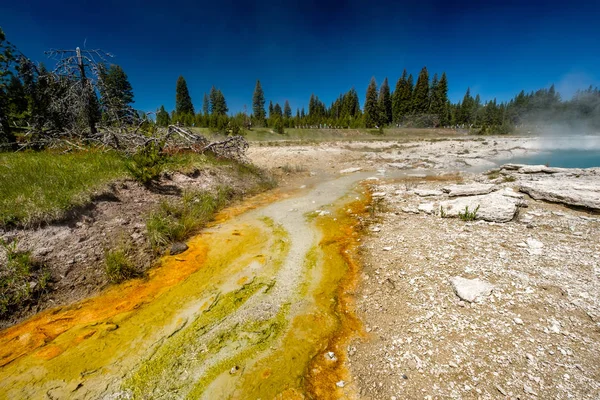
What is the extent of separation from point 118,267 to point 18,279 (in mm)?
1277

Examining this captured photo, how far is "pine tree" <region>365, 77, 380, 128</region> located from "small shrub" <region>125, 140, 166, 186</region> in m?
61.8

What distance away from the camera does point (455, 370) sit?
2801mm

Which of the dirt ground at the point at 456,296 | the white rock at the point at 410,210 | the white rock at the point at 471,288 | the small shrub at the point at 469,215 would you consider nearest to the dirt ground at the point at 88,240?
the dirt ground at the point at 456,296

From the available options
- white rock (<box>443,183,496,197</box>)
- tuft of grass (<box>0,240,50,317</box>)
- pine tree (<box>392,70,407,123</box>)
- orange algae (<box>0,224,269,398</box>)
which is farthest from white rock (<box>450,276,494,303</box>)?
pine tree (<box>392,70,407,123</box>)

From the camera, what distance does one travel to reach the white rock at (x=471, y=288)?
148 inches

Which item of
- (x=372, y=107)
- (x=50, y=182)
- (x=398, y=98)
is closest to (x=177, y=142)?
(x=50, y=182)

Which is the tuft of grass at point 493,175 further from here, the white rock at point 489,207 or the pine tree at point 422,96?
the pine tree at point 422,96

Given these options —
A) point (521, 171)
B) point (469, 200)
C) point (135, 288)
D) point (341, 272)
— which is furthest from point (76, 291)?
point (521, 171)

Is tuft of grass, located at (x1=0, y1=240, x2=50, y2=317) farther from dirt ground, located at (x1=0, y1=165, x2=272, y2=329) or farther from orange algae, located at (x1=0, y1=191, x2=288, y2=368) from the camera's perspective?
orange algae, located at (x1=0, y1=191, x2=288, y2=368)

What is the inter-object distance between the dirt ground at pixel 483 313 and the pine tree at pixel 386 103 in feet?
215

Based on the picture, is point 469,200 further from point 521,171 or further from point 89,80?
point 89,80

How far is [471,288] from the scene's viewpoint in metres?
3.91

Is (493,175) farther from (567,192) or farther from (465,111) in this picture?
(465,111)

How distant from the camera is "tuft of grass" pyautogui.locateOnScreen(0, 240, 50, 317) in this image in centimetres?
378
